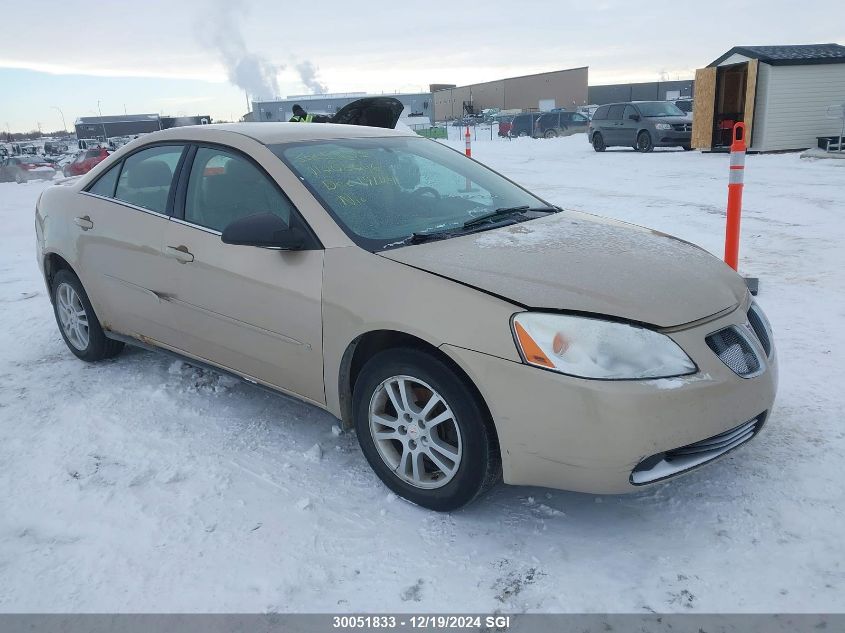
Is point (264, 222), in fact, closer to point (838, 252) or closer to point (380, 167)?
point (380, 167)

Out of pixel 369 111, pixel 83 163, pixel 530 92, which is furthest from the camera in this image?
pixel 530 92

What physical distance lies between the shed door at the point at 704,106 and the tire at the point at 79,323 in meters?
18.7

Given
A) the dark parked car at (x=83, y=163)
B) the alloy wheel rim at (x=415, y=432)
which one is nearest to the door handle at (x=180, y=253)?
the alloy wheel rim at (x=415, y=432)

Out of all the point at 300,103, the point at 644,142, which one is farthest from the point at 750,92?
the point at 300,103

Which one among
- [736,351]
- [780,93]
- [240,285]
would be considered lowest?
[736,351]

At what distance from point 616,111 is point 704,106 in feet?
9.67

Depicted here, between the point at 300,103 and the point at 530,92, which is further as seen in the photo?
the point at 300,103

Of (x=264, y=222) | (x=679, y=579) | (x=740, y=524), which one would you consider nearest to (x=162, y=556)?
(x=264, y=222)

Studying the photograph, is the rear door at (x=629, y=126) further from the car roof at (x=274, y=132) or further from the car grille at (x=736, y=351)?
the car grille at (x=736, y=351)

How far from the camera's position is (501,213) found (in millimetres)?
3371

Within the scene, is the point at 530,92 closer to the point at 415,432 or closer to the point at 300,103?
the point at 300,103

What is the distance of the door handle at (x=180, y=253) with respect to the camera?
11.1 feet

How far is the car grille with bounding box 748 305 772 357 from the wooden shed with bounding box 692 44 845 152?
17244 millimetres

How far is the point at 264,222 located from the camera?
2.88 m
